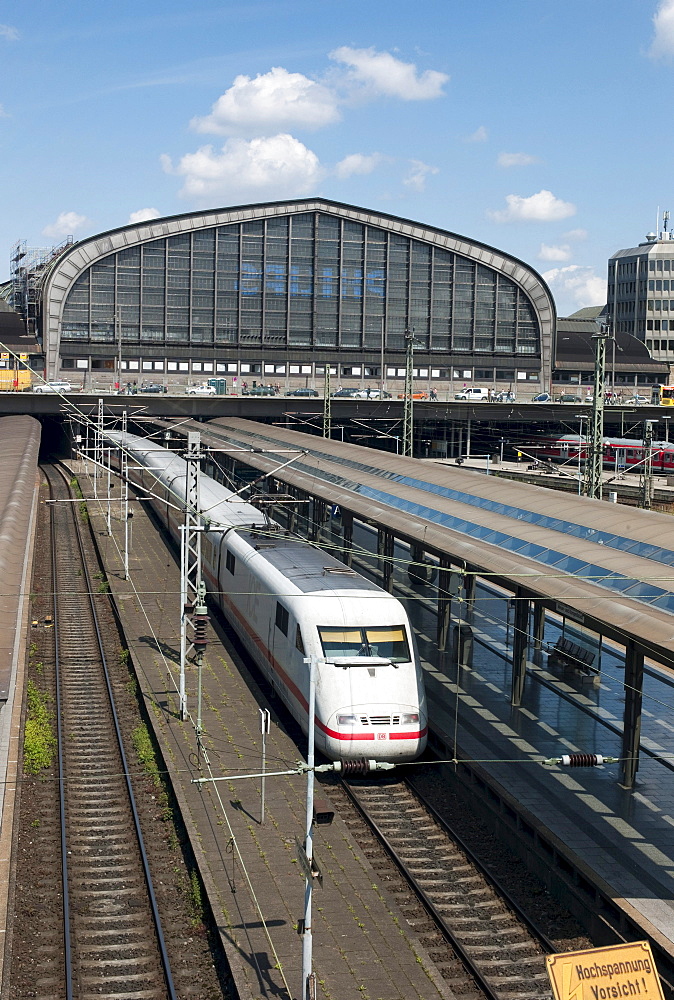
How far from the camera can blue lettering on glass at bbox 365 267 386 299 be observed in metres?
92.8

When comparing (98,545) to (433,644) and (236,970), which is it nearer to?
(433,644)

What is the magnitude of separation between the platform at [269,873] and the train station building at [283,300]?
214ft

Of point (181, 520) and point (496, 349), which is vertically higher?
point (496, 349)

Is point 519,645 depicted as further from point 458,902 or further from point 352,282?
point 352,282

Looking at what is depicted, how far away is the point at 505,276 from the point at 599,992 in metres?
90.4

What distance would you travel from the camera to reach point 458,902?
15.3 m

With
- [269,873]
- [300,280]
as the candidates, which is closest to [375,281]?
[300,280]

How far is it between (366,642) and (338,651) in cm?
55

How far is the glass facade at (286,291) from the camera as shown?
8912 centimetres

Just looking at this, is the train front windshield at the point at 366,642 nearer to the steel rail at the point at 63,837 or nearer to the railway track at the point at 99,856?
the railway track at the point at 99,856

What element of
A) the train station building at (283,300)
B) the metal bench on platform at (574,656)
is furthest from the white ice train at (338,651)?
the train station building at (283,300)

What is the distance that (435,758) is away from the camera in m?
21.3

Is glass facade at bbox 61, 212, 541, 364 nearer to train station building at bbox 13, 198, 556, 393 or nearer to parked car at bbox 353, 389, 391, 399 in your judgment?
train station building at bbox 13, 198, 556, 393

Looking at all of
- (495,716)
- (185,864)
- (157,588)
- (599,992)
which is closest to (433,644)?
(495,716)
